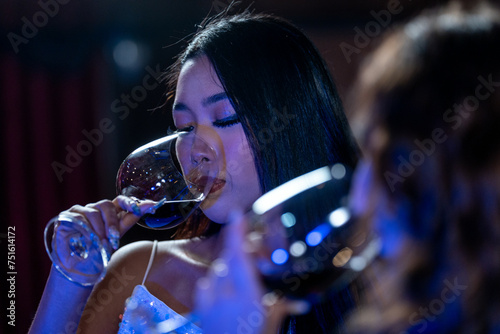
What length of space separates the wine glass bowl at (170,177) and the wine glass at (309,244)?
1.75 ft

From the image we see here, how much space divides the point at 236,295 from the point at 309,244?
108 mm

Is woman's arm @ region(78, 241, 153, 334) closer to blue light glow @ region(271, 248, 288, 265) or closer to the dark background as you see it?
blue light glow @ region(271, 248, 288, 265)

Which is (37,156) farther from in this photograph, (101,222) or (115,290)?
(101,222)

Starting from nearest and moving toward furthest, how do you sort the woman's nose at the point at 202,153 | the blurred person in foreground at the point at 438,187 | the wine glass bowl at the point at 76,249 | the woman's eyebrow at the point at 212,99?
the blurred person in foreground at the point at 438,187 < the wine glass bowl at the point at 76,249 < the woman's nose at the point at 202,153 < the woman's eyebrow at the point at 212,99

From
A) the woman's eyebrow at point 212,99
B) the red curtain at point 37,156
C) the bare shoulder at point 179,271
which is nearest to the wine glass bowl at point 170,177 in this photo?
the woman's eyebrow at point 212,99

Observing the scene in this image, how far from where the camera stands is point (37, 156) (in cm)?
330

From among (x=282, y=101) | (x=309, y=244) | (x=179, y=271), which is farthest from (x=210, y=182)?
(x=309, y=244)

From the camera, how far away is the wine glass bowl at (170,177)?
1.16 m

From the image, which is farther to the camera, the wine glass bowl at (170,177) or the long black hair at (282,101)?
the long black hair at (282,101)

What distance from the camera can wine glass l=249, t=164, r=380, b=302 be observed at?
2.00 ft

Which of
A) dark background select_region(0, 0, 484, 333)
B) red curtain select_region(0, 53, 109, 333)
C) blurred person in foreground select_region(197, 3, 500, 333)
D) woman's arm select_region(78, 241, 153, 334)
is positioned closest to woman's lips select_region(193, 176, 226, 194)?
woman's arm select_region(78, 241, 153, 334)

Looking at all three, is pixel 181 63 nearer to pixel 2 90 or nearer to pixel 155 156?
pixel 155 156

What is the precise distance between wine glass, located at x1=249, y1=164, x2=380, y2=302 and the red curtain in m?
2.90

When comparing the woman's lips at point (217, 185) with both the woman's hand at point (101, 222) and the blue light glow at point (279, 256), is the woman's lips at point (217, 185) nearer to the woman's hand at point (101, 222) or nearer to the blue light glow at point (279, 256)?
the woman's hand at point (101, 222)
